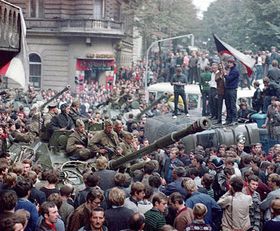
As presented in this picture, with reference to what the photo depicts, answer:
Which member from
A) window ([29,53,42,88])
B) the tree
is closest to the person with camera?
the tree

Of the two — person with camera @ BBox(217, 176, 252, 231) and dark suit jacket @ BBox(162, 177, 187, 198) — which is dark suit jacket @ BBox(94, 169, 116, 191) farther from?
person with camera @ BBox(217, 176, 252, 231)

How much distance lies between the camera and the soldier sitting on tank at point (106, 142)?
12.6 meters

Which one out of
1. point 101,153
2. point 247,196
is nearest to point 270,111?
point 101,153

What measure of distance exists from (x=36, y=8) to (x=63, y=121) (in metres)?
29.3

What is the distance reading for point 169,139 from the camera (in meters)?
10.4

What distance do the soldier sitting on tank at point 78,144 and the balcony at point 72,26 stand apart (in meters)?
27.9

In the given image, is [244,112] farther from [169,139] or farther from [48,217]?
[48,217]

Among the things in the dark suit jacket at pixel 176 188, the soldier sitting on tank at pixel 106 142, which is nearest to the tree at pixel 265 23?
the soldier sitting on tank at pixel 106 142

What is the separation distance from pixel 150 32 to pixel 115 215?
4193 centimetres

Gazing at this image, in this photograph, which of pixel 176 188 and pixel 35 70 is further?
pixel 35 70

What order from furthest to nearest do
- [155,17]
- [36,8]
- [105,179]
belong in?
[155,17] → [36,8] → [105,179]

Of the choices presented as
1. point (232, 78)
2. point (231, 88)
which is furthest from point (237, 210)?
point (231, 88)

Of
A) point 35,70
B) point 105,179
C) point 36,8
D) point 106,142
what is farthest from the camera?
point 35,70

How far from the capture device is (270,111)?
16.4 m
